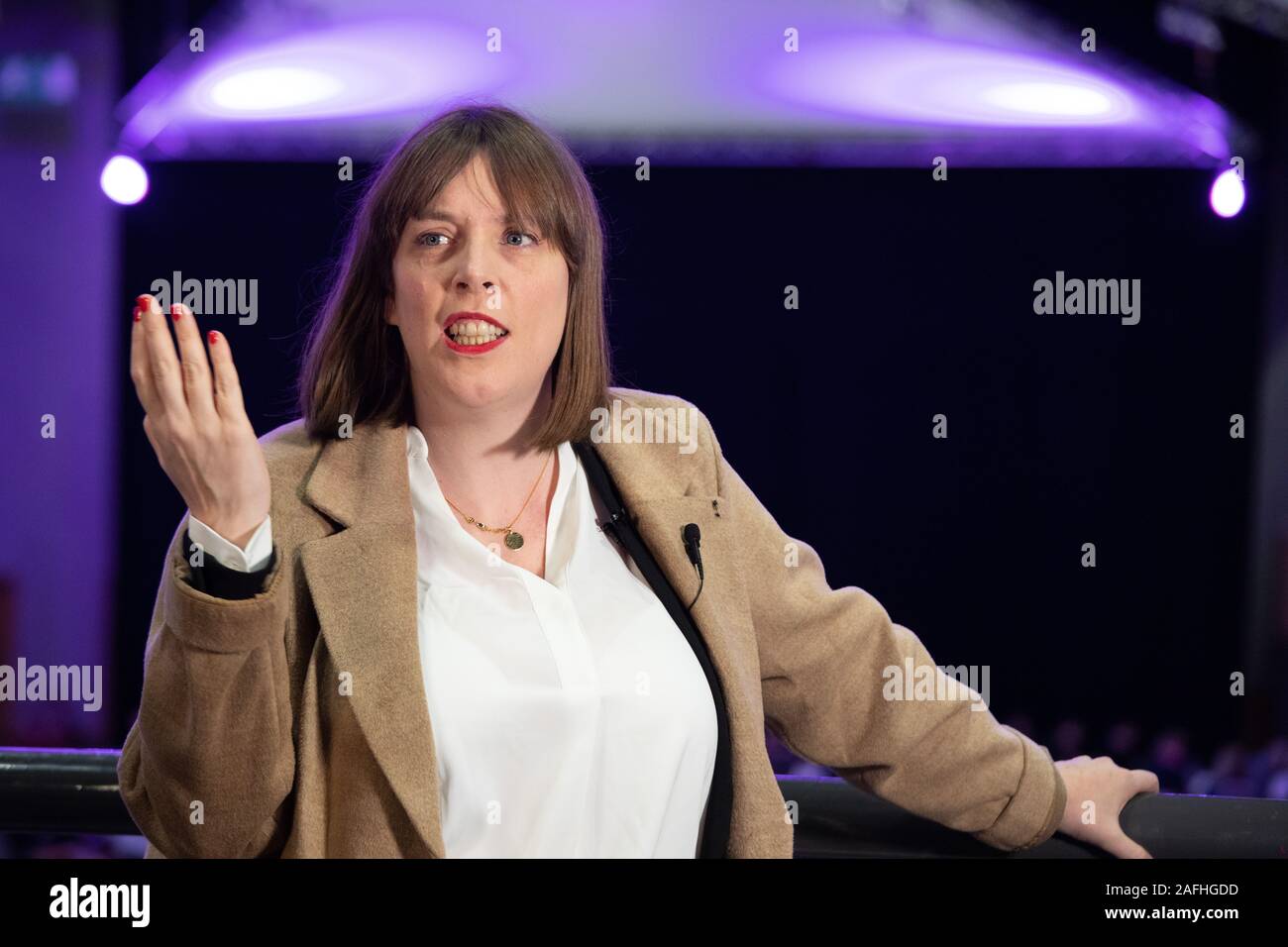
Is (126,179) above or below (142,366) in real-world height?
above

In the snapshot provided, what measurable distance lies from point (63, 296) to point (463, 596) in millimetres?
2756

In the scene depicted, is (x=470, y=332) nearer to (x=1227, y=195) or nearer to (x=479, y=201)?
(x=479, y=201)

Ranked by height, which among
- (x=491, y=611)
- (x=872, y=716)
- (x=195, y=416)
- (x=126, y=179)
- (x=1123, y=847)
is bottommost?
(x=1123, y=847)

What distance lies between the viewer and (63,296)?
356 centimetres

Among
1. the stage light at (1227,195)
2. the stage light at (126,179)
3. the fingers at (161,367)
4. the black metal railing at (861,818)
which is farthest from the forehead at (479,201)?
the stage light at (1227,195)

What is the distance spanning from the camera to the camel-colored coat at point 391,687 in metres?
1.16

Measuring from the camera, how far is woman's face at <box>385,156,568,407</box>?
1.33 m

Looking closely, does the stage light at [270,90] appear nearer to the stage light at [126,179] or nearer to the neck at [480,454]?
the stage light at [126,179]

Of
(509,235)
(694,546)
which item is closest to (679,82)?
(509,235)

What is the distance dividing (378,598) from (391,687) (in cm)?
10

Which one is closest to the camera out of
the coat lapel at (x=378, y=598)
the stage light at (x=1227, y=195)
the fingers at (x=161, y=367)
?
the fingers at (x=161, y=367)

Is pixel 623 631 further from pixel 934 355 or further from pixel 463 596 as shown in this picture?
pixel 934 355

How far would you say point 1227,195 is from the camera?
362cm
